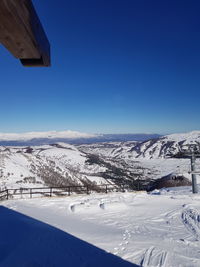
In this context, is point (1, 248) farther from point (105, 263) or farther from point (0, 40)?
point (0, 40)

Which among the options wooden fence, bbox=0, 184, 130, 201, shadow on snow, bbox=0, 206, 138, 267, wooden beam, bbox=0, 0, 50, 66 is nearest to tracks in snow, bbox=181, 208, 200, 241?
shadow on snow, bbox=0, 206, 138, 267

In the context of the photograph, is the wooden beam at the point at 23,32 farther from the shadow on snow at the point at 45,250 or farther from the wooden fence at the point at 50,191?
the wooden fence at the point at 50,191

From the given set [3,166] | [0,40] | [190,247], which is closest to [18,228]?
[190,247]

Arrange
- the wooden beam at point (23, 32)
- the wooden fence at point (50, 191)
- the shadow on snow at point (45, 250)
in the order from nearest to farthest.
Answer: the wooden beam at point (23, 32) < the shadow on snow at point (45, 250) < the wooden fence at point (50, 191)

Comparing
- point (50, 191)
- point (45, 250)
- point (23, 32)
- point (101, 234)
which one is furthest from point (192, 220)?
point (50, 191)

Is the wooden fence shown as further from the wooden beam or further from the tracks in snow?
the wooden beam

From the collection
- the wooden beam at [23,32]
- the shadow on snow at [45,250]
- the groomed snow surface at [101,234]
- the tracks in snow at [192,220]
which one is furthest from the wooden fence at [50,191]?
the wooden beam at [23,32]
